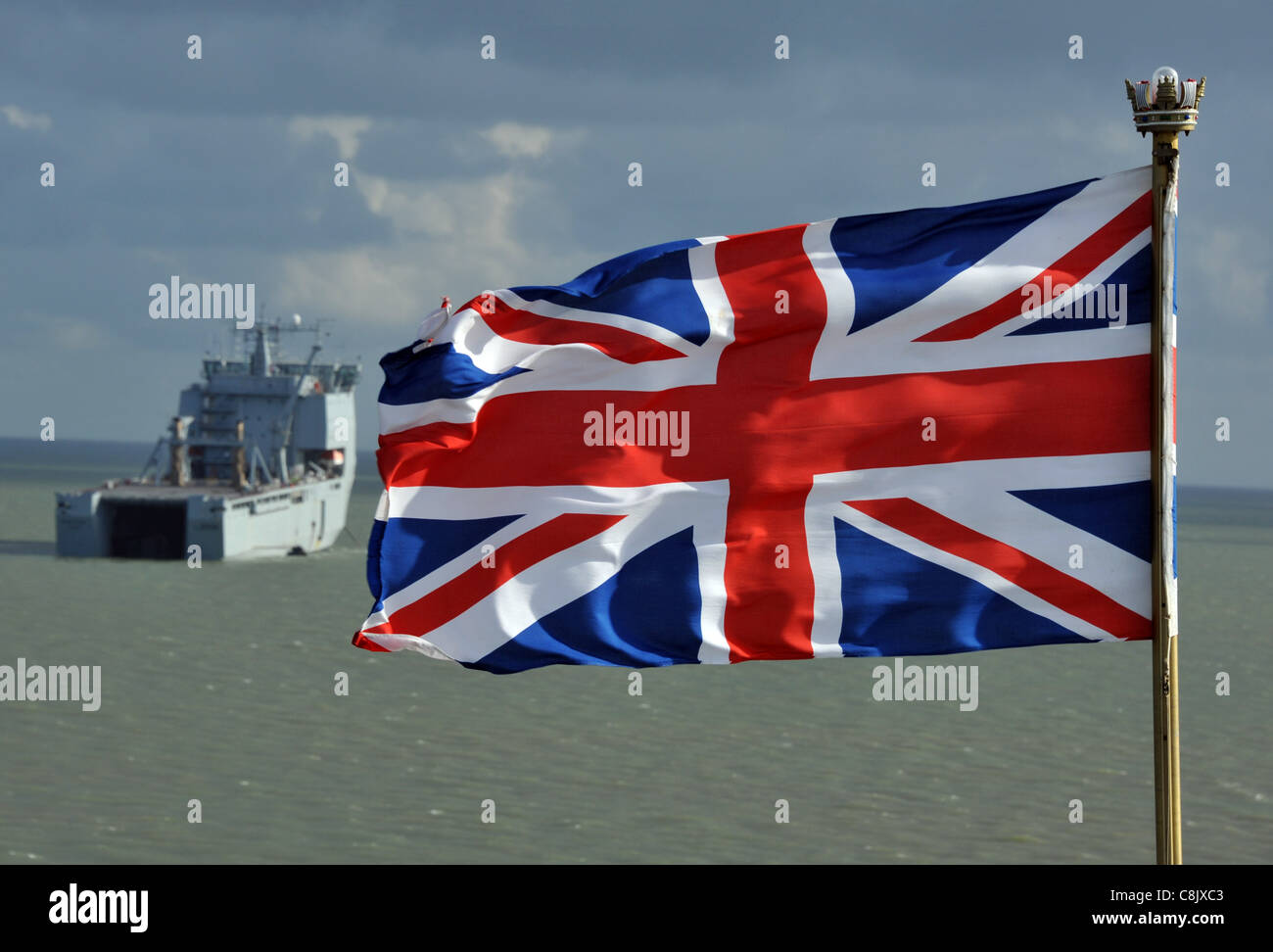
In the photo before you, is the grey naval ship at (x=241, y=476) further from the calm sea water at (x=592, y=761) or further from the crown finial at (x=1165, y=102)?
the crown finial at (x=1165, y=102)

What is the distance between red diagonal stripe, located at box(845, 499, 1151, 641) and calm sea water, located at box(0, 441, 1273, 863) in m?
9.80

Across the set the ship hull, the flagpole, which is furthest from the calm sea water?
the ship hull

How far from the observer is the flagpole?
6.03 meters

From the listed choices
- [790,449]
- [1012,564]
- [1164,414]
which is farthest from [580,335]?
[1164,414]

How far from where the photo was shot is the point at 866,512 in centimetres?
740

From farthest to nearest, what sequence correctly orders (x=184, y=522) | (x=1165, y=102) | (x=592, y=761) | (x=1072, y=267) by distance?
(x=184, y=522) → (x=592, y=761) → (x=1072, y=267) → (x=1165, y=102)

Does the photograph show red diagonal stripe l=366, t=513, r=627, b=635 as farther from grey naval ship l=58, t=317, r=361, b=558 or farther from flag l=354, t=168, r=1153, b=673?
grey naval ship l=58, t=317, r=361, b=558

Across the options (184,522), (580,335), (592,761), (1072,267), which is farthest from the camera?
(184,522)

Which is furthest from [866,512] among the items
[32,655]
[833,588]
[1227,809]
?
[32,655]

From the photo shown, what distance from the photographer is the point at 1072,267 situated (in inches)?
278

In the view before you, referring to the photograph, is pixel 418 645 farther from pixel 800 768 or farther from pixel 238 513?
pixel 238 513

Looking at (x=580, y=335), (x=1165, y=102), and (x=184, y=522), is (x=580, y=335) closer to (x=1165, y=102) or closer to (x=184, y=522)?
(x=1165, y=102)

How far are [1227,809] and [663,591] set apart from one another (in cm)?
1544

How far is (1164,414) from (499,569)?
3359 millimetres
